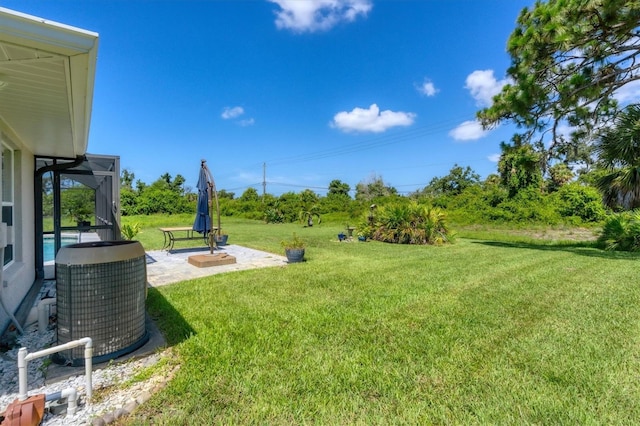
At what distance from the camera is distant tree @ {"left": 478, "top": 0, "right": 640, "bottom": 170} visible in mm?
8117

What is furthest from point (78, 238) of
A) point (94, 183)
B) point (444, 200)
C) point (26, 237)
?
point (444, 200)

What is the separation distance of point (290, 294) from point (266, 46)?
1334 centimetres

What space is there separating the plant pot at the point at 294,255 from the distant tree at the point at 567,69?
8.60 meters

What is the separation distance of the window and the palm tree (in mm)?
12327

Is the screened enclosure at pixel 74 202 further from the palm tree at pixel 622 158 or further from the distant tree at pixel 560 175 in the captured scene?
the distant tree at pixel 560 175

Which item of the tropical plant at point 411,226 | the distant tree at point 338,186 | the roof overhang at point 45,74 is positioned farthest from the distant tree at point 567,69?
the distant tree at point 338,186

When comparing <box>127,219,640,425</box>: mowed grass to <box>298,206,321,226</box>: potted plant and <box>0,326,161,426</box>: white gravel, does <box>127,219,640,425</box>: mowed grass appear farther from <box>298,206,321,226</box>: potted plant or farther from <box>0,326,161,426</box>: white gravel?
<box>298,206,321,226</box>: potted plant

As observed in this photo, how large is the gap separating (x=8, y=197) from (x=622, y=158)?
1266 centimetres

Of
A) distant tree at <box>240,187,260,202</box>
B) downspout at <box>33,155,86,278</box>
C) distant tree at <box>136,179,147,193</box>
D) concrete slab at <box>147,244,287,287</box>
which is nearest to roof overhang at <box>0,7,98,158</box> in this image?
downspout at <box>33,155,86,278</box>

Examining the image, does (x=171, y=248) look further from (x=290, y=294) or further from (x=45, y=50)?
(x=45, y=50)

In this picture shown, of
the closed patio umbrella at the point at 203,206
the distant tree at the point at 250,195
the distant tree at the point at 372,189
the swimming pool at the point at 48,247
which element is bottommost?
the swimming pool at the point at 48,247

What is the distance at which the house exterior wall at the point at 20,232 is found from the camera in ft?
11.1

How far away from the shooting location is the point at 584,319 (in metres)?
3.58

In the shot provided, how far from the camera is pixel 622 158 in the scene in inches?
317
